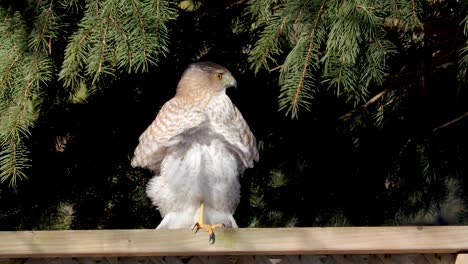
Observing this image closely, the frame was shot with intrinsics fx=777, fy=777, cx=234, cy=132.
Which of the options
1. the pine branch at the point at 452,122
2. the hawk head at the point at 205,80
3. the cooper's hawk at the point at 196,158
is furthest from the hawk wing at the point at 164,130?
the pine branch at the point at 452,122

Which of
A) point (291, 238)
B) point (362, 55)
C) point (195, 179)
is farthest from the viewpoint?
point (195, 179)

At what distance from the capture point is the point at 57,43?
8.91 feet

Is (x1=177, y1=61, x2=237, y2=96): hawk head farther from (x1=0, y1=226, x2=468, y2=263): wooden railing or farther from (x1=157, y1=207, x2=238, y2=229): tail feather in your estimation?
(x1=0, y1=226, x2=468, y2=263): wooden railing

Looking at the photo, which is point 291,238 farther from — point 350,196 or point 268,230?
point 350,196

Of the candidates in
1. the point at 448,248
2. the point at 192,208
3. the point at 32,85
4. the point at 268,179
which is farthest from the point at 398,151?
the point at 32,85

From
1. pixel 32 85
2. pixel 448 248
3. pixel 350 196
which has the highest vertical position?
pixel 32 85

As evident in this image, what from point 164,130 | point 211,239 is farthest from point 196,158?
point 211,239

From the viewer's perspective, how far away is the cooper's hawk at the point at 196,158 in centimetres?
290

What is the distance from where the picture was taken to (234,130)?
9.86 feet

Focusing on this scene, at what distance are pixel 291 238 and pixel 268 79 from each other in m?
1.52

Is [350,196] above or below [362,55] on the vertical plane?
below

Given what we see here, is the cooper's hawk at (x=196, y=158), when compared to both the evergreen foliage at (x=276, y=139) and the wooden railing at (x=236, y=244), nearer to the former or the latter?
the evergreen foliage at (x=276, y=139)

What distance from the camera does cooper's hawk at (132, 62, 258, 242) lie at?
2898 millimetres

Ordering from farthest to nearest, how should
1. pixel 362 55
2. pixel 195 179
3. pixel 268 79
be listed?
pixel 268 79 < pixel 195 179 < pixel 362 55
